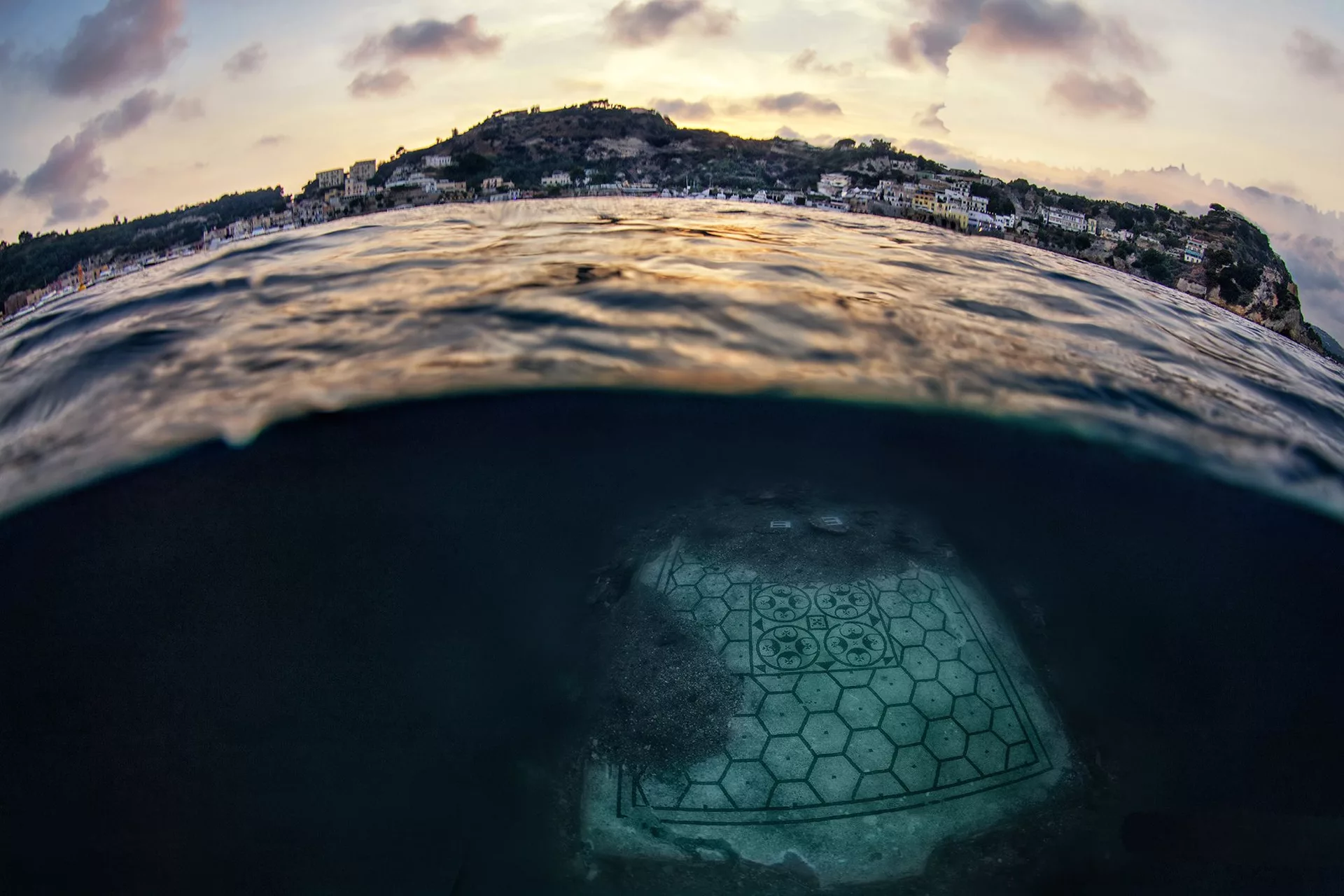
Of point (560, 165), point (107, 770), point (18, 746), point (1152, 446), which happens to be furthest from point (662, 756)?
point (560, 165)

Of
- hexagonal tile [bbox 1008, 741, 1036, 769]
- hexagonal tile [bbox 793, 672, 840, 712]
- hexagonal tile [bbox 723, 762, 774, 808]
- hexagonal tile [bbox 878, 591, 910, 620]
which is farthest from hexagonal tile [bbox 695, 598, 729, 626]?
hexagonal tile [bbox 1008, 741, 1036, 769]

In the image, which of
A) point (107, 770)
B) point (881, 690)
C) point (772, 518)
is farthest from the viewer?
point (772, 518)

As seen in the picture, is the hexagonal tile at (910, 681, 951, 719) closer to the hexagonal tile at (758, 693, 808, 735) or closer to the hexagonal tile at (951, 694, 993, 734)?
the hexagonal tile at (951, 694, 993, 734)

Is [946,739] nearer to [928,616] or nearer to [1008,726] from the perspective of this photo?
[1008,726]

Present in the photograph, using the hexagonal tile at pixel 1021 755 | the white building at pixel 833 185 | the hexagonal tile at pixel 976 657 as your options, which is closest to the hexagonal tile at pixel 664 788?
the hexagonal tile at pixel 1021 755

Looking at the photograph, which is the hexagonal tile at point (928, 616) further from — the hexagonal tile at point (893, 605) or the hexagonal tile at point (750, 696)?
the hexagonal tile at point (750, 696)

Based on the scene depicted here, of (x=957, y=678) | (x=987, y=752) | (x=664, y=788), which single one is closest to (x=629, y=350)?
(x=957, y=678)

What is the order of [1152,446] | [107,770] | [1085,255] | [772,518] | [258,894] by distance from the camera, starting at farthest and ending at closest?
[1085,255]
[1152,446]
[772,518]
[107,770]
[258,894]

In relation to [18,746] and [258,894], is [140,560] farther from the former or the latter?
[258,894]
